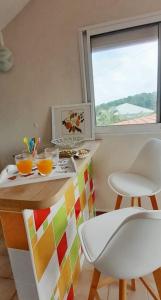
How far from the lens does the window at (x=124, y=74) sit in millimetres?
1660

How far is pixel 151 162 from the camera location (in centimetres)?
153

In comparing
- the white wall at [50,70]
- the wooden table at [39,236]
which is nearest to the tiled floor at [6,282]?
the wooden table at [39,236]

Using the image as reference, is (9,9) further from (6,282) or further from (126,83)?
(6,282)

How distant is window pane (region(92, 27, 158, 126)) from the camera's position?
1.68m

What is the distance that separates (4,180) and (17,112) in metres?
1.30

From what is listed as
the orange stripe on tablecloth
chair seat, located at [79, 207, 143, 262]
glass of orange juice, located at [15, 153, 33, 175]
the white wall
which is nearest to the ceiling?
the white wall

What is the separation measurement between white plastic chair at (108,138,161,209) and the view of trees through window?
1.27 feet

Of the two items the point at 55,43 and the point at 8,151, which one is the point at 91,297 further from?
the point at 55,43

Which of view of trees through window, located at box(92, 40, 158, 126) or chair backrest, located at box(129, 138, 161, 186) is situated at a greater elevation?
view of trees through window, located at box(92, 40, 158, 126)

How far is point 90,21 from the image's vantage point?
1.68 meters

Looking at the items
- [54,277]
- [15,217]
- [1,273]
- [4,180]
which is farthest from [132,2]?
[1,273]

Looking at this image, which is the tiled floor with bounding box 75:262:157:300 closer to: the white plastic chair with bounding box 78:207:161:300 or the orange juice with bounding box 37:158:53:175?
the white plastic chair with bounding box 78:207:161:300

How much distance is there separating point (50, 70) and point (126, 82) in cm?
73

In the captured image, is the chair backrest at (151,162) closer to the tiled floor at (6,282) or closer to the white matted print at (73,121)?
the white matted print at (73,121)
